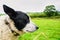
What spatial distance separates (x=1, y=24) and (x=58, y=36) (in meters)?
0.76

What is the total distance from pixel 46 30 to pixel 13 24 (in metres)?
0.73

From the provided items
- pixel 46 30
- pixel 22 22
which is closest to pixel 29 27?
pixel 22 22

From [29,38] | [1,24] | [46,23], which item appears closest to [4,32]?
[1,24]

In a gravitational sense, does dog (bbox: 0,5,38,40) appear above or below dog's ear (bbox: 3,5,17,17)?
below

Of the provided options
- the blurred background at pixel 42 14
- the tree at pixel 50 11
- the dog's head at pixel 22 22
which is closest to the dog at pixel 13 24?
the dog's head at pixel 22 22

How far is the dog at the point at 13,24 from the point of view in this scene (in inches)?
49.4

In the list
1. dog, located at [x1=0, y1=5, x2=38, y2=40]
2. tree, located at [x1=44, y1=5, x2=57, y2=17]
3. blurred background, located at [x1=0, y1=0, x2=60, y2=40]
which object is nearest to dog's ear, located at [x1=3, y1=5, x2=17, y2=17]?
dog, located at [x1=0, y1=5, x2=38, y2=40]

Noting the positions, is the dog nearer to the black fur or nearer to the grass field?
the black fur

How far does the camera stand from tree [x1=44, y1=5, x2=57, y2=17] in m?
1.97

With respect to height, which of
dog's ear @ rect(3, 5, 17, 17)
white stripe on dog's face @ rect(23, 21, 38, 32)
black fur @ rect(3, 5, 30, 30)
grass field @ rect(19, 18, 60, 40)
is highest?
dog's ear @ rect(3, 5, 17, 17)

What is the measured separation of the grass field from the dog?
578 mm

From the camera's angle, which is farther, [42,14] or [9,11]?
[42,14]

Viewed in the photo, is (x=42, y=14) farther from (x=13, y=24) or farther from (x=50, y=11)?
(x=13, y=24)

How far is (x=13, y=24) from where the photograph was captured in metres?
1.26
